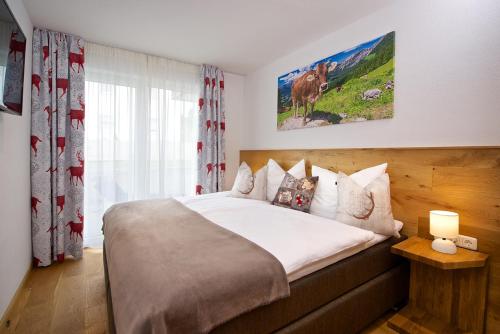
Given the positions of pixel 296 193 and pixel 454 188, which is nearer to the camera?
pixel 454 188

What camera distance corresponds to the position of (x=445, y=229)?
146cm

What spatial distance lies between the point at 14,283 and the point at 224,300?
6.62ft

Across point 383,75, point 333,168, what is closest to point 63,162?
point 333,168

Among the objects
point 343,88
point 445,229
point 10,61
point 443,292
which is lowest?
point 443,292

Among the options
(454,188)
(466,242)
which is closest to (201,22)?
(454,188)

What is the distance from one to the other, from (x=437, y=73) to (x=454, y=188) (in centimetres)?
84

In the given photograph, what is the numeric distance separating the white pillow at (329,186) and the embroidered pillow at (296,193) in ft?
0.19

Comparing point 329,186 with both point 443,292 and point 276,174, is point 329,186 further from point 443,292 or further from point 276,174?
point 443,292

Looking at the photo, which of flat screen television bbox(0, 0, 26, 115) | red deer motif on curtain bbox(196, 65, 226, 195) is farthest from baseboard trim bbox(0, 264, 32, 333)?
red deer motif on curtain bbox(196, 65, 226, 195)

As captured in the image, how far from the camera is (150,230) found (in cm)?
152

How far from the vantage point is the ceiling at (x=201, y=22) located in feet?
6.66

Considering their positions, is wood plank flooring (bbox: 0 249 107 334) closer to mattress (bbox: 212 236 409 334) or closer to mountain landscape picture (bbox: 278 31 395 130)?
mattress (bbox: 212 236 409 334)

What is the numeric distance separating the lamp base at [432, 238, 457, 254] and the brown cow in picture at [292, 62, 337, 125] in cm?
172

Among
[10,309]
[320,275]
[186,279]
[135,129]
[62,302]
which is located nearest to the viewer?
[186,279]
